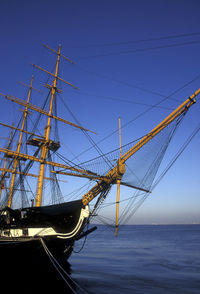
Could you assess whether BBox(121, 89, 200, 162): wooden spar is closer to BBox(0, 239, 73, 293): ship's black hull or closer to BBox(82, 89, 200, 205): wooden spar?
BBox(82, 89, 200, 205): wooden spar

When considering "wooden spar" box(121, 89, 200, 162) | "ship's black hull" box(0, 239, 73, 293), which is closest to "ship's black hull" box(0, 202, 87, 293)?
"ship's black hull" box(0, 239, 73, 293)

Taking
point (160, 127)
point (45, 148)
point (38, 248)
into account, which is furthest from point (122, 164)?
point (45, 148)

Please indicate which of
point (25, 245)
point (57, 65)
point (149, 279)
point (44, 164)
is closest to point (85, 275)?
point (149, 279)

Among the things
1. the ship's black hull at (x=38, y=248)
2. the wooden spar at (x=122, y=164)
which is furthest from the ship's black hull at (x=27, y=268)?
the wooden spar at (x=122, y=164)

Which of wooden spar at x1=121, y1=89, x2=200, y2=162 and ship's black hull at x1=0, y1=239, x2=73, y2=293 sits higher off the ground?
wooden spar at x1=121, y1=89, x2=200, y2=162

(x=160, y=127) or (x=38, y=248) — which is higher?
(x=160, y=127)

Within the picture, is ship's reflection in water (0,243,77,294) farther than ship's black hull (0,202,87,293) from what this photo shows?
No

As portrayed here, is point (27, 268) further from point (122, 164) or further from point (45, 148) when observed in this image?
point (45, 148)

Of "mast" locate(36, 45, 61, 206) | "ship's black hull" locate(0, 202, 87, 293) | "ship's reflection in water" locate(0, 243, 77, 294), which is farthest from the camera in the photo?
"mast" locate(36, 45, 61, 206)

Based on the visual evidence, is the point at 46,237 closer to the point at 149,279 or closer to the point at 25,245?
the point at 25,245

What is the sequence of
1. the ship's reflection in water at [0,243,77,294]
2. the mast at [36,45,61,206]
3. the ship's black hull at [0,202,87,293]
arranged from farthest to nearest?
the mast at [36,45,61,206] < the ship's black hull at [0,202,87,293] < the ship's reflection in water at [0,243,77,294]

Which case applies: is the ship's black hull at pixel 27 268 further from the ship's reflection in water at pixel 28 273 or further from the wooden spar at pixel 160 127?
the wooden spar at pixel 160 127

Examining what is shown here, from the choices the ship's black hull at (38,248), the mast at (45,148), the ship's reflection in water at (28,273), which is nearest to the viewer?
the ship's reflection in water at (28,273)

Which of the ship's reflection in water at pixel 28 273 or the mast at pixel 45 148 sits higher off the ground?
the mast at pixel 45 148
